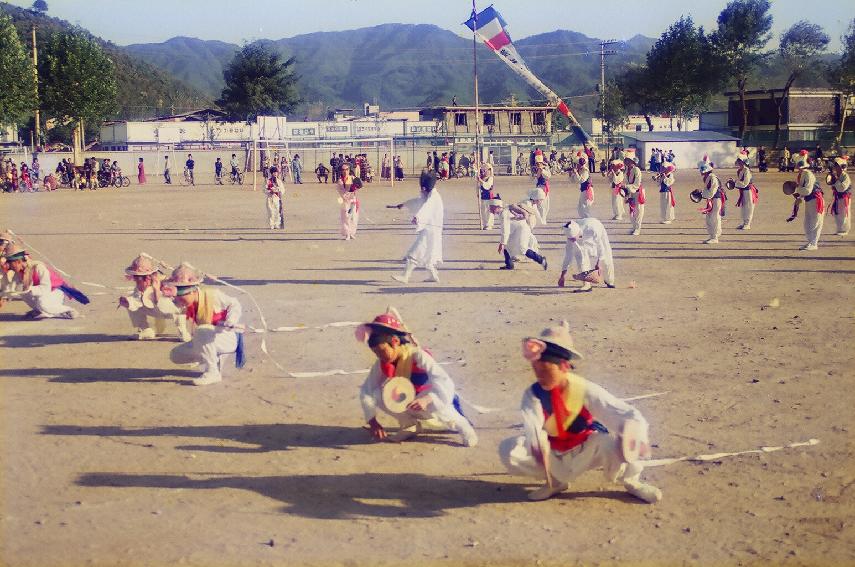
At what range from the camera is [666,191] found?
80.0 ft

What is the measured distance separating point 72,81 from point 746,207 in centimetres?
4599

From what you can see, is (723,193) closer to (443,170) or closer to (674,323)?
(674,323)

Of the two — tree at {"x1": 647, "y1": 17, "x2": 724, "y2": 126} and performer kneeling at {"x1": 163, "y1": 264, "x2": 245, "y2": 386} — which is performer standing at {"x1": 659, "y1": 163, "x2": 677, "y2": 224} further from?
tree at {"x1": 647, "y1": 17, "x2": 724, "y2": 126}

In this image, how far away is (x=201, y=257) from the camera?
1847cm

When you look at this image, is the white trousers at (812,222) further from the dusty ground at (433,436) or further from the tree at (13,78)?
the tree at (13,78)

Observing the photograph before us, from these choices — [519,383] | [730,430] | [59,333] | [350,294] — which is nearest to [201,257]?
[350,294]

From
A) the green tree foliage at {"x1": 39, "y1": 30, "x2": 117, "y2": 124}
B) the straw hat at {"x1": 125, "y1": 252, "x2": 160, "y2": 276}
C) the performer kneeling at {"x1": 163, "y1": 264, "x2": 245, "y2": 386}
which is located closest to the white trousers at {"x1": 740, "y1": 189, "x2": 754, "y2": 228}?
the straw hat at {"x1": 125, "y1": 252, "x2": 160, "y2": 276}

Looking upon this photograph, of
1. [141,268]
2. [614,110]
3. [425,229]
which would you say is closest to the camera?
[141,268]

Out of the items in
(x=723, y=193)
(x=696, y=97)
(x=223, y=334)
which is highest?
(x=696, y=97)

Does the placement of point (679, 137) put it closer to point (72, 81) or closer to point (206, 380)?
point (72, 81)

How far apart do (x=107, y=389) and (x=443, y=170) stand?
41.6 m

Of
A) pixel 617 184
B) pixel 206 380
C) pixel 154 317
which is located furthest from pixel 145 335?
pixel 617 184

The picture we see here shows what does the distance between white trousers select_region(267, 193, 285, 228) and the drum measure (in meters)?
18.1

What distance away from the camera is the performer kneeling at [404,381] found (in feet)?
21.4
